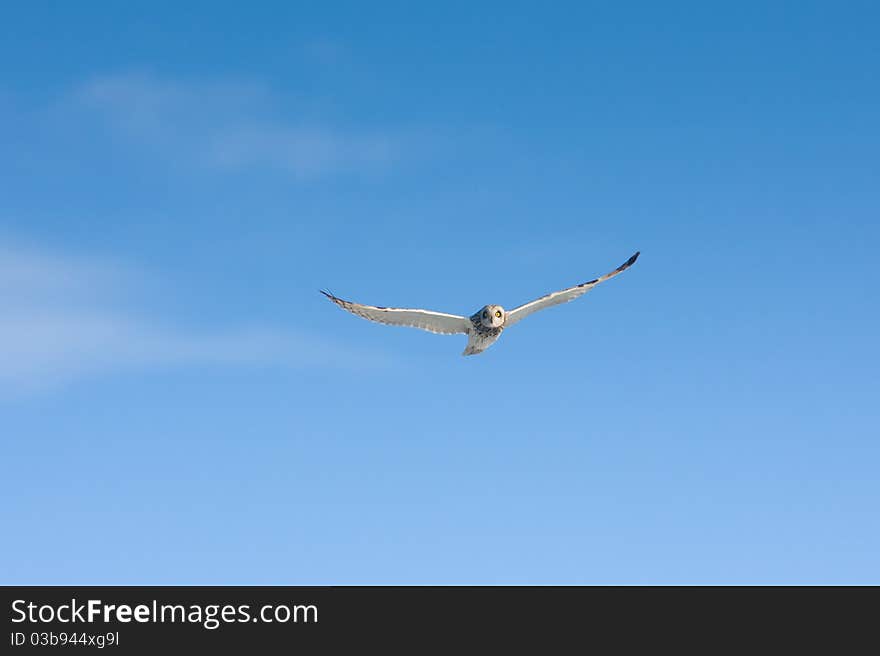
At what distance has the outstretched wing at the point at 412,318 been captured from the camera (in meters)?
78.2

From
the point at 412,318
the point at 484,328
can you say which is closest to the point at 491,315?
the point at 484,328

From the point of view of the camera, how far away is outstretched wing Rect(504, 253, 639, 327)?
3155 inches

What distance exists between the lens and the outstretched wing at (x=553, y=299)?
80.1 m

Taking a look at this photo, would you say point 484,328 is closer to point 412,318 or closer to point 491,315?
point 491,315

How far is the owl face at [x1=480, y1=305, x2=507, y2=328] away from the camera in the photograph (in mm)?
78375

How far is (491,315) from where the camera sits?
3083 inches

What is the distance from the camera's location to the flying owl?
78.3m

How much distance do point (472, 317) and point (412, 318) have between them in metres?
3.61

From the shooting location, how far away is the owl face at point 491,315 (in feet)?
257
